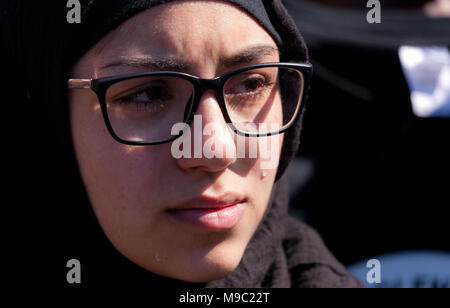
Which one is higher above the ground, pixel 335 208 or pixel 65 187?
pixel 65 187

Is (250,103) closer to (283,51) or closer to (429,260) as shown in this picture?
(283,51)

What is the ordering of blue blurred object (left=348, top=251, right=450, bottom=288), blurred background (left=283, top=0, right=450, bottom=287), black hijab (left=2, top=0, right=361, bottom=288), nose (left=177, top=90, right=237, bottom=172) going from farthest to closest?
blurred background (left=283, top=0, right=450, bottom=287)
blue blurred object (left=348, top=251, right=450, bottom=288)
black hijab (left=2, top=0, right=361, bottom=288)
nose (left=177, top=90, right=237, bottom=172)

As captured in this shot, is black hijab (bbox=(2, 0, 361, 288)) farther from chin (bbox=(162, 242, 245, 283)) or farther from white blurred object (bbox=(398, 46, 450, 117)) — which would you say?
white blurred object (bbox=(398, 46, 450, 117))

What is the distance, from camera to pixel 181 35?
3.88 ft

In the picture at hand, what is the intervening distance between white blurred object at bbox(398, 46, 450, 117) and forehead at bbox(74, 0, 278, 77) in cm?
145

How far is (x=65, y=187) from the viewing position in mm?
1506

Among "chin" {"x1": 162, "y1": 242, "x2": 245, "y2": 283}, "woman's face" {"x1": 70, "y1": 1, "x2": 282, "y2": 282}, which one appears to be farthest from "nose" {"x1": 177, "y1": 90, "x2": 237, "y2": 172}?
"chin" {"x1": 162, "y1": 242, "x2": 245, "y2": 283}

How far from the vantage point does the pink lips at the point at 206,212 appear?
48.3 inches

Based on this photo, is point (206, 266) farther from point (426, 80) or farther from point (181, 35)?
point (426, 80)

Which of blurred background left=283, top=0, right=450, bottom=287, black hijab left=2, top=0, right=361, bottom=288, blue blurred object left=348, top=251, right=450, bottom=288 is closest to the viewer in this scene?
black hijab left=2, top=0, right=361, bottom=288

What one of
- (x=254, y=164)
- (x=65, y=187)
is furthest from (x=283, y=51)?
(x=65, y=187)

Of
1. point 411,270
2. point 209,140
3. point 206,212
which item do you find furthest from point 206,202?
point 411,270

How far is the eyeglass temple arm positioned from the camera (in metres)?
1.24
